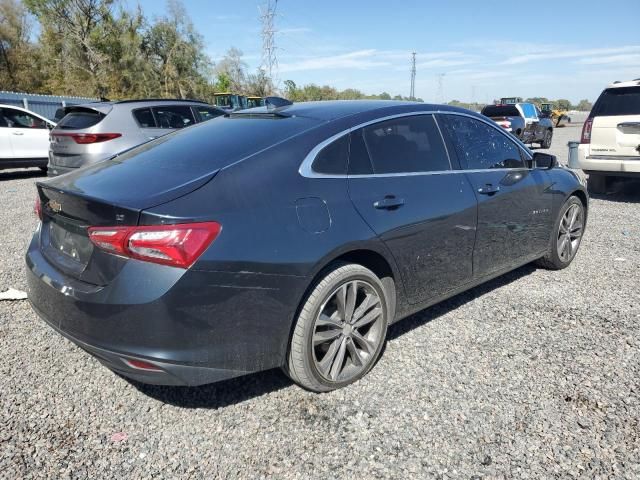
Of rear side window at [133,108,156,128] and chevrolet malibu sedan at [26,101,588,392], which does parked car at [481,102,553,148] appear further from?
chevrolet malibu sedan at [26,101,588,392]

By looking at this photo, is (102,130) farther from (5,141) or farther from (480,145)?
(480,145)

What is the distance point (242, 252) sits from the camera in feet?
7.62

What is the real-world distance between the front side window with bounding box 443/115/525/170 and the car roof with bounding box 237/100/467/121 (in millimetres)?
151

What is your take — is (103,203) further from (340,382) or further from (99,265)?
(340,382)

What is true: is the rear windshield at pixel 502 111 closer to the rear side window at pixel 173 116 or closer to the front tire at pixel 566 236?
the rear side window at pixel 173 116

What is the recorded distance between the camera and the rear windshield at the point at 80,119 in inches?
319

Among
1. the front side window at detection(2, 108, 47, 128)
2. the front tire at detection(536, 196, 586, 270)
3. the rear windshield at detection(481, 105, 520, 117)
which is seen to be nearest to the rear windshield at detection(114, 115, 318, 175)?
the front tire at detection(536, 196, 586, 270)

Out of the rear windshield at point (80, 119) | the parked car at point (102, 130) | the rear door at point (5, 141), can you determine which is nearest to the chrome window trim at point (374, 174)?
the parked car at point (102, 130)

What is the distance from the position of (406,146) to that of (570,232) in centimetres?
263

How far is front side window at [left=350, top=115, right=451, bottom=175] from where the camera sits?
3066 mm

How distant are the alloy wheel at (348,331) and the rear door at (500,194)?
3.70 ft

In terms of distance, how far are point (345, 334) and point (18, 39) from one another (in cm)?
4856

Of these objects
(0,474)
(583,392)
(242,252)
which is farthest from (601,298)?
(0,474)

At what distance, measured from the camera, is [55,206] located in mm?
2707
